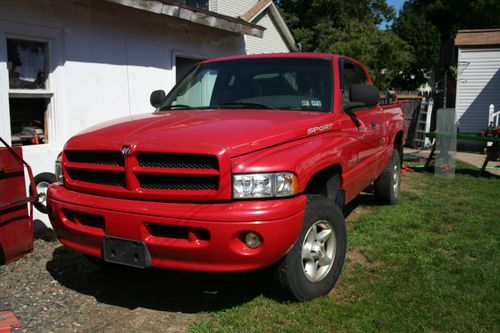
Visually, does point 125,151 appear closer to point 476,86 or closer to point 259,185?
point 259,185

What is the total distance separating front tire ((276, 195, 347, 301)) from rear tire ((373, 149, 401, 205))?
2933 mm

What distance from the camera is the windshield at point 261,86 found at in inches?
170

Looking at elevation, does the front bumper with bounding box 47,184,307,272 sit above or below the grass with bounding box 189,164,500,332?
above

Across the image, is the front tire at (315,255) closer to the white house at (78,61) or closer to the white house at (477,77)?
the white house at (78,61)

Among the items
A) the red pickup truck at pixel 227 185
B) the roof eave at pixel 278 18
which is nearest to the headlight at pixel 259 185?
the red pickup truck at pixel 227 185

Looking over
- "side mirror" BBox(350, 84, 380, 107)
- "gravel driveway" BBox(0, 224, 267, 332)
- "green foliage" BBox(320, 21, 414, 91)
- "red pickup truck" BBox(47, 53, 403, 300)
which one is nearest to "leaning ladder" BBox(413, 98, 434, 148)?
"green foliage" BBox(320, 21, 414, 91)

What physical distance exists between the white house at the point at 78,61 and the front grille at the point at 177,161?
292 cm

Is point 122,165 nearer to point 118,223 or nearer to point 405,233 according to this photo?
point 118,223

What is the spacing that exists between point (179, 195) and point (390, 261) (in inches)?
92.5

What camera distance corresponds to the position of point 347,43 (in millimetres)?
19406

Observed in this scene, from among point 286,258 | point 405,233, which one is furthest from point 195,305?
point 405,233

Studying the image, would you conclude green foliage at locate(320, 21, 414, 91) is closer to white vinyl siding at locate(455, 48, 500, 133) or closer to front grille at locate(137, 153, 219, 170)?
white vinyl siding at locate(455, 48, 500, 133)

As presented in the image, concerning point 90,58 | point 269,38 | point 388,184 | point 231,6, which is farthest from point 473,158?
point 90,58

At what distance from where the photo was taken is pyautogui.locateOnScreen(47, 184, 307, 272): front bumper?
3006 mm
